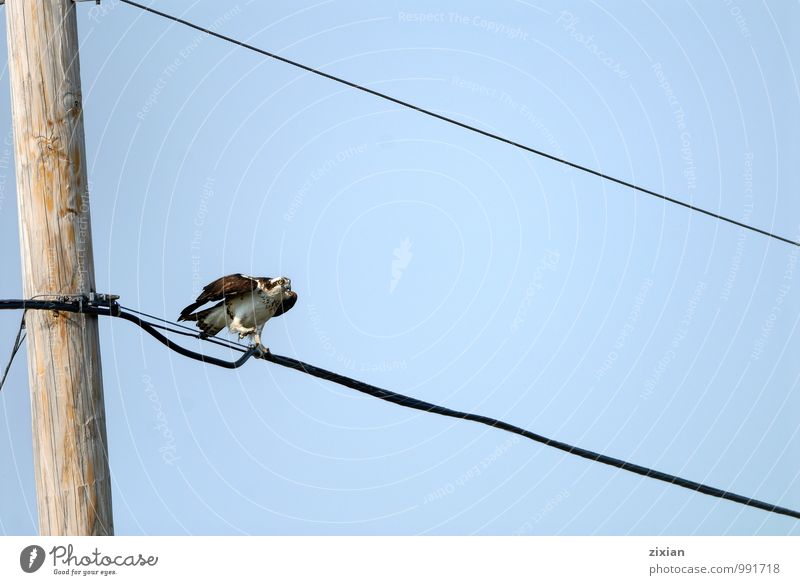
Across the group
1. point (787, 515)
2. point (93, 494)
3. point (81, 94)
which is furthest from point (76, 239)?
point (787, 515)

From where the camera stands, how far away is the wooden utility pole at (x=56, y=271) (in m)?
6.41

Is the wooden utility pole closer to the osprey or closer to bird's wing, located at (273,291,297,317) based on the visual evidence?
the osprey

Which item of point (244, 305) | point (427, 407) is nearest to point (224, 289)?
point (244, 305)

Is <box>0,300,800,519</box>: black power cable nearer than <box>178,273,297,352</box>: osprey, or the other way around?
<box>0,300,800,519</box>: black power cable

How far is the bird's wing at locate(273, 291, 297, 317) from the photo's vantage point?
10.6 m

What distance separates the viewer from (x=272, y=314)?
10531mm

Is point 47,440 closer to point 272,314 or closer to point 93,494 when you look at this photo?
point 93,494

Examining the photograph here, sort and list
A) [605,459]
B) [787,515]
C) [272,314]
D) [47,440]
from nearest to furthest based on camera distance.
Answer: [47,440]
[605,459]
[787,515]
[272,314]

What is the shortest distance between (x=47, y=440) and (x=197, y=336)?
1.61 meters

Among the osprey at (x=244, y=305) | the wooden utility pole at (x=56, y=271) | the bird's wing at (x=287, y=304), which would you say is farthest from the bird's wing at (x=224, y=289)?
the wooden utility pole at (x=56, y=271)

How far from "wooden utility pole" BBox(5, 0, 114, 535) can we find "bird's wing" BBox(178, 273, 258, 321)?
292 centimetres

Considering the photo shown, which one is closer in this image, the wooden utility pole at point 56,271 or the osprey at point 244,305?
the wooden utility pole at point 56,271

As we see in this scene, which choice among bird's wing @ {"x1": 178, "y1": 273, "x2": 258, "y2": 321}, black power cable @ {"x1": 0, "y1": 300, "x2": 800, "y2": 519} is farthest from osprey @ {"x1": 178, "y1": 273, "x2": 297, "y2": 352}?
black power cable @ {"x1": 0, "y1": 300, "x2": 800, "y2": 519}

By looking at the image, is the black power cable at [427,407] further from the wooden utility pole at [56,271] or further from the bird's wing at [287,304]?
the bird's wing at [287,304]
